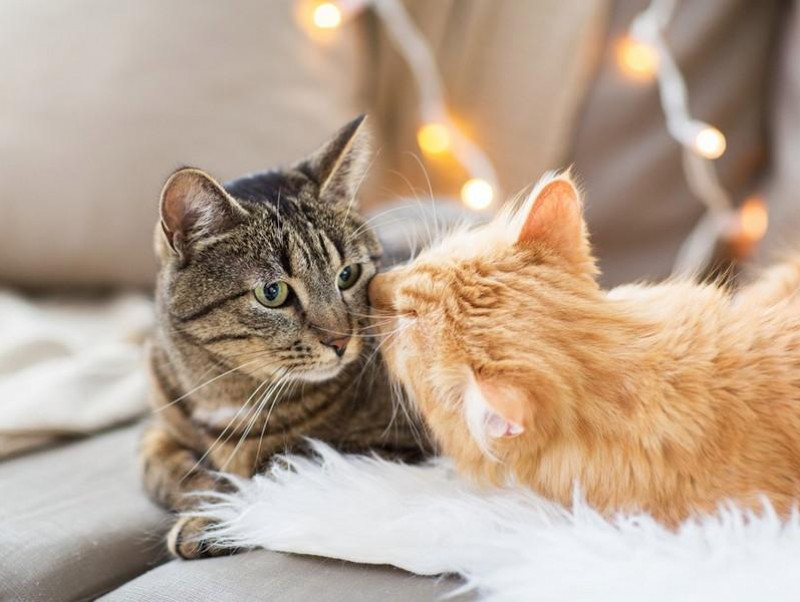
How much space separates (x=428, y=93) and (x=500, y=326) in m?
1.07

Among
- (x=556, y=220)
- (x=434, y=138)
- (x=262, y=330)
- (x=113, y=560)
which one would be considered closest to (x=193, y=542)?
(x=113, y=560)

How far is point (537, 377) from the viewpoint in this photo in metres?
0.85

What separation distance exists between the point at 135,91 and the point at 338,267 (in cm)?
75

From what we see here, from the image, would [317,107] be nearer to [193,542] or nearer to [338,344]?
[338,344]

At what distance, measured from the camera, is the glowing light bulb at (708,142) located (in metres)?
1.54

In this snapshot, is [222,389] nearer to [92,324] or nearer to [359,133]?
[359,133]

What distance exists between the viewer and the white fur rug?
754 millimetres

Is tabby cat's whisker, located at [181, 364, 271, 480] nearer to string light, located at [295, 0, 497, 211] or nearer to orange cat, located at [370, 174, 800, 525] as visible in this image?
orange cat, located at [370, 174, 800, 525]

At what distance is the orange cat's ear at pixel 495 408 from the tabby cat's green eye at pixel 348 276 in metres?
0.34

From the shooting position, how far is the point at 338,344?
108 centimetres

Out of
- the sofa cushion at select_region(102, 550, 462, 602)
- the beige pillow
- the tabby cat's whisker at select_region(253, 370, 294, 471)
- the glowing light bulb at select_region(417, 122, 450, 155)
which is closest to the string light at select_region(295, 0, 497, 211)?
the glowing light bulb at select_region(417, 122, 450, 155)

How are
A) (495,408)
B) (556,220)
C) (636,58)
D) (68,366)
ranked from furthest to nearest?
(636,58) < (68,366) < (556,220) < (495,408)

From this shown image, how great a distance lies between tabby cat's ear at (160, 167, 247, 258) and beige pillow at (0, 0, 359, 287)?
0.57 metres

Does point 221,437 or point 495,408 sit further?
point 221,437
